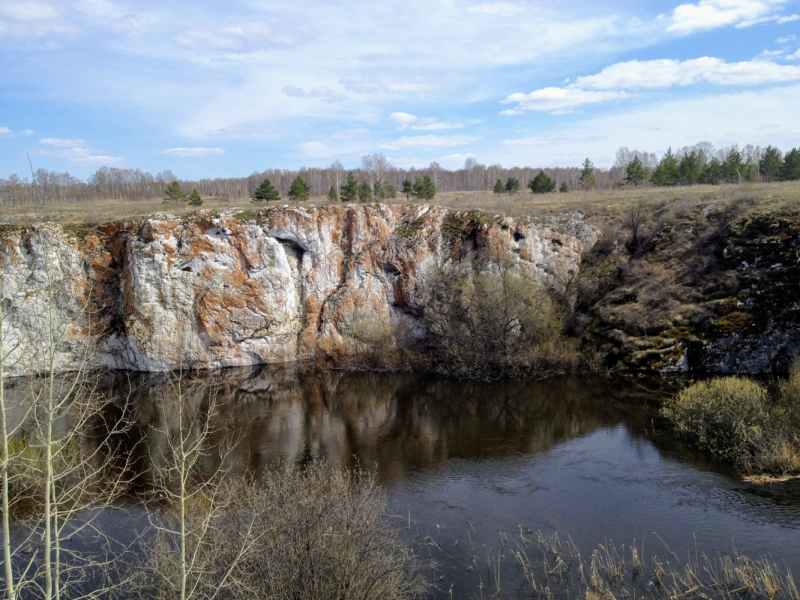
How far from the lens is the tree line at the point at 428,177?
3812cm

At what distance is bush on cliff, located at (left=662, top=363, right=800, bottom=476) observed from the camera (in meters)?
13.2

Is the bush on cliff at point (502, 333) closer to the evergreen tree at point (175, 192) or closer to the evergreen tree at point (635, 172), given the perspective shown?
the evergreen tree at point (175, 192)

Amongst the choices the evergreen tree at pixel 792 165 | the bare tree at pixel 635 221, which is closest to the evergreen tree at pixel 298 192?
the bare tree at pixel 635 221

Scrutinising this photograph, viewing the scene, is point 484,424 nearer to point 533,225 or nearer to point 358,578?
point 358,578

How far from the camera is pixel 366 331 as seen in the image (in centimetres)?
2755

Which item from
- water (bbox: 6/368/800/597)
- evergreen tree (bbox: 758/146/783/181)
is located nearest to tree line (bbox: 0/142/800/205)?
evergreen tree (bbox: 758/146/783/181)

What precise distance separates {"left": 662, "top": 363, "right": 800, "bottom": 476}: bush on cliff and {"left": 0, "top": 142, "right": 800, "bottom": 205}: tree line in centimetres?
2068

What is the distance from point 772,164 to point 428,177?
23.4m

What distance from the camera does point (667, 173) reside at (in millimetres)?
39750

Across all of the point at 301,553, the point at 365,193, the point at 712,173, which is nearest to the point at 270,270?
the point at 365,193

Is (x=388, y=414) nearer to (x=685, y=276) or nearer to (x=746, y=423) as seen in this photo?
(x=746, y=423)

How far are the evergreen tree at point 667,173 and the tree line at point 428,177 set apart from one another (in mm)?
71

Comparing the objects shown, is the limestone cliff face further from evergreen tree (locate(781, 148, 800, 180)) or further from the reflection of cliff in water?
evergreen tree (locate(781, 148, 800, 180))

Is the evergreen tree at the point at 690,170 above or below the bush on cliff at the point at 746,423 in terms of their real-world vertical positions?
above
